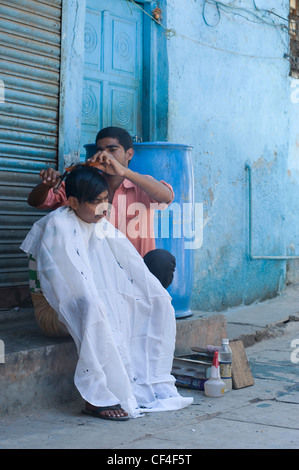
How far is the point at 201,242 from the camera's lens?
5.93m

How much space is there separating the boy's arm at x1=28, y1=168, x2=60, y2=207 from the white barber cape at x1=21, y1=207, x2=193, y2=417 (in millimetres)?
211

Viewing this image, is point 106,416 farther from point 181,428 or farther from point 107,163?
point 107,163

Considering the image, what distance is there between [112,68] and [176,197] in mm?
1371

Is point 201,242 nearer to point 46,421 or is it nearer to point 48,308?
point 48,308

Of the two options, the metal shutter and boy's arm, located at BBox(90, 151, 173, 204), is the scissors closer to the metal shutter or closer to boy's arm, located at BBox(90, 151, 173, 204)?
boy's arm, located at BBox(90, 151, 173, 204)

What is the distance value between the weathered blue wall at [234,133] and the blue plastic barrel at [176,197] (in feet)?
3.82

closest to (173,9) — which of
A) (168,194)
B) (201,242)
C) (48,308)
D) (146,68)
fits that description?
(146,68)

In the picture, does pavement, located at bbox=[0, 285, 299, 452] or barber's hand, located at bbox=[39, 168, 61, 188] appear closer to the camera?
pavement, located at bbox=[0, 285, 299, 452]

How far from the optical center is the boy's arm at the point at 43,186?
3617 millimetres

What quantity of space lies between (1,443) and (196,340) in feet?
6.30

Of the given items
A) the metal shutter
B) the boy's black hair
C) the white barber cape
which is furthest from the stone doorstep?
the boy's black hair

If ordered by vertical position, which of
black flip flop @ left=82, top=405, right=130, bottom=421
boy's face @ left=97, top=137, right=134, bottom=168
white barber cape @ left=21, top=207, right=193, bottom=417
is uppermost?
boy's face @ left=97, top=137, right=134, bottom=168

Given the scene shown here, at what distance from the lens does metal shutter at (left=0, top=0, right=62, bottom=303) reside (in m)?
4.07

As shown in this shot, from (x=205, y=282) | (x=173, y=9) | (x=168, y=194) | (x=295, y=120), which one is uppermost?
(x=173, y=9)
